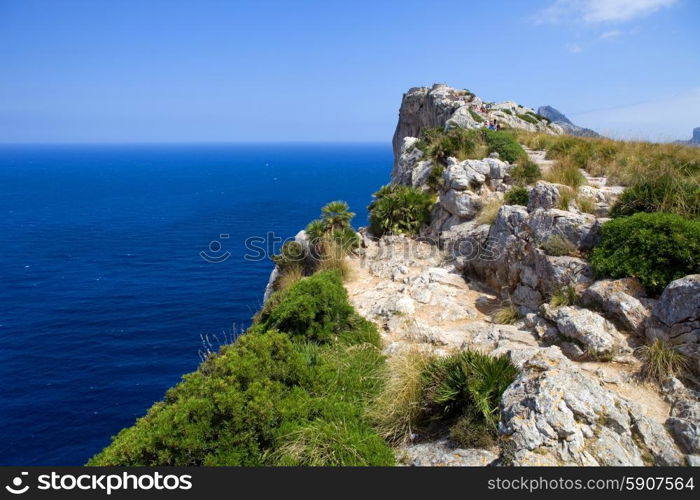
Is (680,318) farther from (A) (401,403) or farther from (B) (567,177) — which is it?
(B) (567,177)

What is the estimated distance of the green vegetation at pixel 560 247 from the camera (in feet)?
34.8

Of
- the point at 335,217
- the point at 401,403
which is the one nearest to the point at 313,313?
the point at 401,403

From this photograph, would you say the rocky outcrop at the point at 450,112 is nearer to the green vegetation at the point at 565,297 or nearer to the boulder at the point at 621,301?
the green vegetation at the point at 565,297

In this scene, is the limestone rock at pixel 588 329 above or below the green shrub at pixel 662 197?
below

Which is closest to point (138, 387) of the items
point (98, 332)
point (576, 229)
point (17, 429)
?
point (17, 429)

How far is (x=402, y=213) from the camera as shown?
19484mm

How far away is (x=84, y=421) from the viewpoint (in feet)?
78.9

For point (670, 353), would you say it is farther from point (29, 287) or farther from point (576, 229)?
point (29, 287)

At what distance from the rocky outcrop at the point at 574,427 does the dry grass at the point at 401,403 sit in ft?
5.66

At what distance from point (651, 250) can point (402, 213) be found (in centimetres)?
1165

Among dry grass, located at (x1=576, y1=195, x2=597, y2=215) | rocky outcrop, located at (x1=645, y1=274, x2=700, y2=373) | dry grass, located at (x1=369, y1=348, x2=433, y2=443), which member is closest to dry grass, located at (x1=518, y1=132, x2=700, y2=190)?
dry grass, located at (x1=576, y1=195, x2=597, y2=215)

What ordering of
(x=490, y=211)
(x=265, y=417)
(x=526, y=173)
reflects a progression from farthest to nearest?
(x=526, y=173) < (x=490, y=211) < (x=265, y=417)

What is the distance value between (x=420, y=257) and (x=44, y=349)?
30.9 meters

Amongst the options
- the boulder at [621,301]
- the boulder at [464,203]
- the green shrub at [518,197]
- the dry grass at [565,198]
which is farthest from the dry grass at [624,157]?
the boulder at [621,301]
